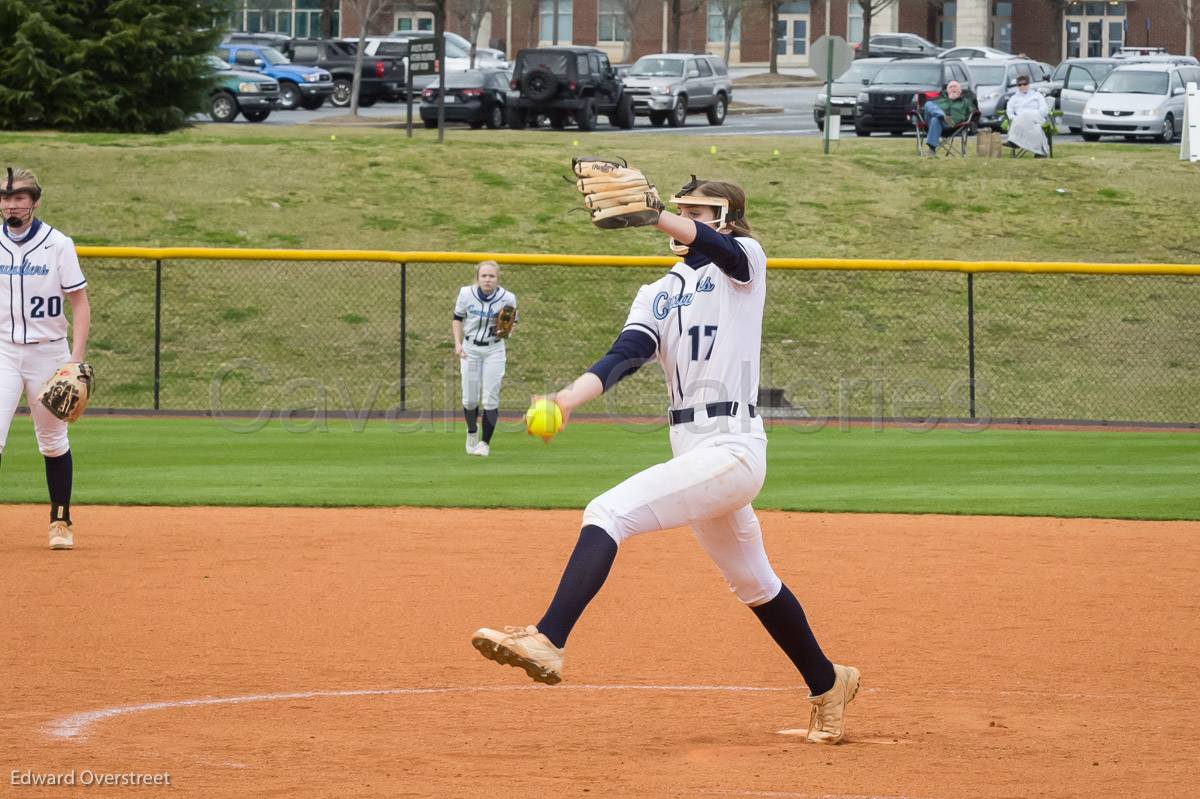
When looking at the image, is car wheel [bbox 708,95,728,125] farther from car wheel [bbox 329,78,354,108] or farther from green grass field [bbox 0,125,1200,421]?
car wheel [bbox 329,78,354,108]

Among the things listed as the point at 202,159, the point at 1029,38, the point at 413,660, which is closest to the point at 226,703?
the point at 413,660

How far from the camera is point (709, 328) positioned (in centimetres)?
553

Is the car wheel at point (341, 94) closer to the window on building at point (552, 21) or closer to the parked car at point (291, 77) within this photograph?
the parked car at point (291, 77)

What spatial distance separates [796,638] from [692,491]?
881 mm

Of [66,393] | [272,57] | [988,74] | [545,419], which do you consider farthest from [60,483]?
[272,57]

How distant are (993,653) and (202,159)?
74.0 feet

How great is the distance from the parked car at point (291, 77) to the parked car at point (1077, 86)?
21.2 m

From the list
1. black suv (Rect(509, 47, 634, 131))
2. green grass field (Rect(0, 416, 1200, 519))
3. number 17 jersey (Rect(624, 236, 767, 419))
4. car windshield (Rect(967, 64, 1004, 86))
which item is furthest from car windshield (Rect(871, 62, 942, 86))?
number 17 jersey (Rect(624, 236, 767, 419))

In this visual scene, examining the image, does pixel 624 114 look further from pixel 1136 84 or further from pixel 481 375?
pixel 481 375

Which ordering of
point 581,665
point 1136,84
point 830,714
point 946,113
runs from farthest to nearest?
point 1136,84
point 946,113
point 581,665
point 830,714

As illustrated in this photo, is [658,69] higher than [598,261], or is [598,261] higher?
[658,69]

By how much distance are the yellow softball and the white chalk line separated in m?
1.89

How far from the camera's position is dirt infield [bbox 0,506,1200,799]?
5.32 metres

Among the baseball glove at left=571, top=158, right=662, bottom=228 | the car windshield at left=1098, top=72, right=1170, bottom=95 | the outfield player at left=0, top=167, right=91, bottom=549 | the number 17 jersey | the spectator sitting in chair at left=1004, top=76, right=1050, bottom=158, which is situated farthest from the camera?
the car windshield at left=1098, top=72, right=1170, bottom=95
